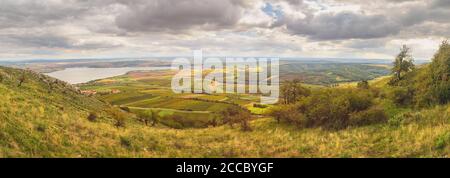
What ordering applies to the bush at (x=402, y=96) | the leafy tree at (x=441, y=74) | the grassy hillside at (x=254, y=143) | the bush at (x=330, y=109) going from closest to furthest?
the grassy hillside at (x=254, y=143) → the leafy tree at (x=441, y=74) → the bush at (x=330, y=109) → the bush at (x=402, y=96)

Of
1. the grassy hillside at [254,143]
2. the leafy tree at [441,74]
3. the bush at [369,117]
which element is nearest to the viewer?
the grassy hillside at [254,143]

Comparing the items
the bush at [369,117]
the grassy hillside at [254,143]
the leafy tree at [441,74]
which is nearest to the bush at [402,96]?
the leafy tree at [441,74]

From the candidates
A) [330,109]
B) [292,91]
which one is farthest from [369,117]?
[292,91]

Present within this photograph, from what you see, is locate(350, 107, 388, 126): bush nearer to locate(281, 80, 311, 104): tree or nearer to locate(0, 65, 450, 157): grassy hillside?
locate(0, 65, 450, 157): grassy hillside

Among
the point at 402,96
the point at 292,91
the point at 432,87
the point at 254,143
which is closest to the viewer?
the point at 254,143

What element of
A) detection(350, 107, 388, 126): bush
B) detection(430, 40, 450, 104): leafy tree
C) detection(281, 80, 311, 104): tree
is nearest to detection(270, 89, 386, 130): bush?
detection(350, 107, 388, 126): bush

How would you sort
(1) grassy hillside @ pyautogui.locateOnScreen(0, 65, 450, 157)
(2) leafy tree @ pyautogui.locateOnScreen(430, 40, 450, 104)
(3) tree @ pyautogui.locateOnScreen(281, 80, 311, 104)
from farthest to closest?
(3) tree @ pyautogui.locateOnScreen(281, 80, 311, 104) → (2) leafy tree @ pyautogui.locateOnScreen(430, 40, 450, 104) → (1) grassy hillside @ pyautogui.locateOnScreen(0, 65, 450, 157)

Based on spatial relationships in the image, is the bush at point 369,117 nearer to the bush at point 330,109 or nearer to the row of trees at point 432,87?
the bush at point 330,109

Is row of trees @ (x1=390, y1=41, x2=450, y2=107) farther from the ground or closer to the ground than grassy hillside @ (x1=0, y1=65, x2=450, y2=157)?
farther from the ground

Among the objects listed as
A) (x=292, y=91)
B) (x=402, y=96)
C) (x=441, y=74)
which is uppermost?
(x=441, y=74)

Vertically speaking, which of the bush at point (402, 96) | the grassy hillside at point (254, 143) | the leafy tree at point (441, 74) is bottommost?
the grassy hillside at point (254, 143)

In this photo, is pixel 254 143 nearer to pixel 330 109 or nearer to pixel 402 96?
pixel 330 109
